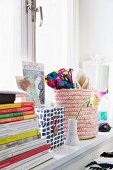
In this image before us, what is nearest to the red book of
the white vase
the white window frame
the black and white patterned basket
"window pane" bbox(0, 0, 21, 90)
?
the black and white patterned basket

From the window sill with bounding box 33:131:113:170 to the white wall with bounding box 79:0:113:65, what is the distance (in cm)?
65

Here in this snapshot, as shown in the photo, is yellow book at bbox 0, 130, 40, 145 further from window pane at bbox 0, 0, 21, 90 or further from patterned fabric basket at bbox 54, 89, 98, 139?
window pane at bbox 0, 0, 21, 90

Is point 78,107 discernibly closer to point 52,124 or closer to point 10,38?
point 52,124

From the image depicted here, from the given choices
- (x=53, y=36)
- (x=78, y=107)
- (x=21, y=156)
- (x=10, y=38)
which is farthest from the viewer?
(x=53, y=36)

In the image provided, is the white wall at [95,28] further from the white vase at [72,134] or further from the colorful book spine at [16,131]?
the colorful book spine at [16,131]

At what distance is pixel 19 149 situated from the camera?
744 millimetres

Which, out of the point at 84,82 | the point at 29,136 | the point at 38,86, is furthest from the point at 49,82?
the point at 29,136

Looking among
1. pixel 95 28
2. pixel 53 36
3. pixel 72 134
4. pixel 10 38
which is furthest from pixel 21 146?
pixel 95 28

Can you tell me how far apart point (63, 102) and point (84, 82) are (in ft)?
0.57

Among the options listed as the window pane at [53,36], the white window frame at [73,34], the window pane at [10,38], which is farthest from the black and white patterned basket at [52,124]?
the white window frame at [73,34]

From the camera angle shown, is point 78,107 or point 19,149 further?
point 78,107

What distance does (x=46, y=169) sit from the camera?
82cm

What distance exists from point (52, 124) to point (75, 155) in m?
0.15

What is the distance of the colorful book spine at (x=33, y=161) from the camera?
2.36 feet
